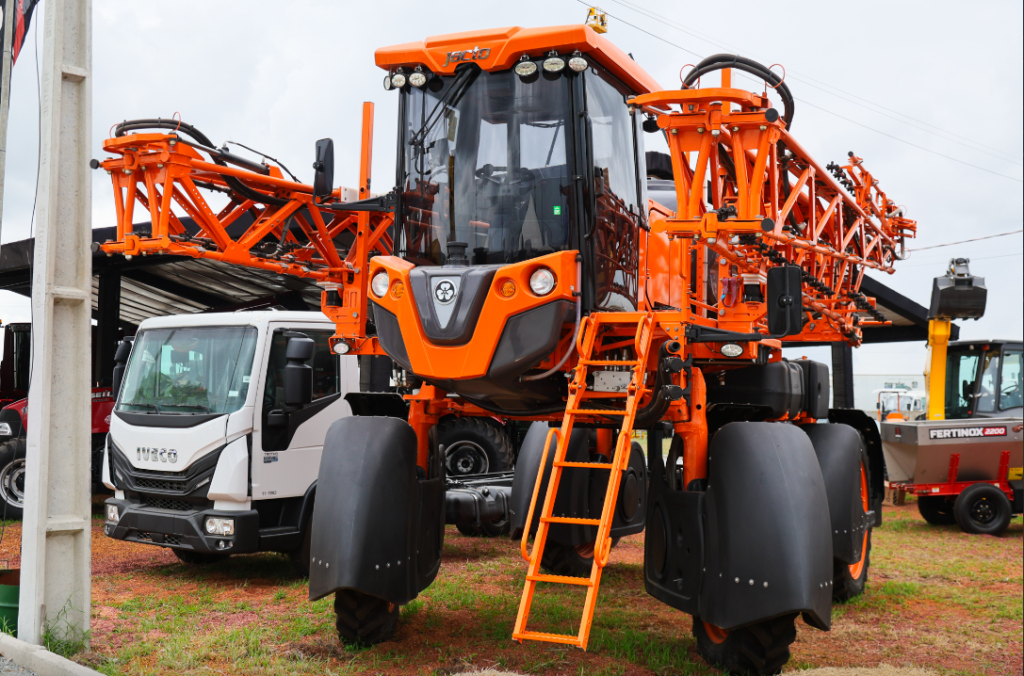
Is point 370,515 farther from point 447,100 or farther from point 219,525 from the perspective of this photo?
point 219,525

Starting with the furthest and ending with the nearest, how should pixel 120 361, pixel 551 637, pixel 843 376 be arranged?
1. pixel 843 376
2. pixel 120 361
3. pixel 551 637

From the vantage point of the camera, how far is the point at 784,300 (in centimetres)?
527

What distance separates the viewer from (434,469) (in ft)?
21.3

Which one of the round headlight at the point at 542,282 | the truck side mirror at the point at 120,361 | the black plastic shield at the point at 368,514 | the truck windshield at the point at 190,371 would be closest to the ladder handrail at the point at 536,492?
the round headlight at the point at 542,282

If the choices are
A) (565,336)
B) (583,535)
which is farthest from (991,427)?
(565,336)

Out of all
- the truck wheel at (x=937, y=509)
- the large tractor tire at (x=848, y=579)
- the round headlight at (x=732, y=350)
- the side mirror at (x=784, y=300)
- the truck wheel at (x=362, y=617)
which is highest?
the side mirror at (x=784, y=300)

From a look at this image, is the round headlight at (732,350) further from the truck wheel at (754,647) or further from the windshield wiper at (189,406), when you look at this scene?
the windshield wiper at (189,406)

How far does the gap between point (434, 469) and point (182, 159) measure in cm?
504

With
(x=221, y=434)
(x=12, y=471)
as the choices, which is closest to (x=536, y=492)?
(x=221, y=434)

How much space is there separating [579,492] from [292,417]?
2604 millimetres

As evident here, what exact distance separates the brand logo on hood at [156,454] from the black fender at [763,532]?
4810 millimetres

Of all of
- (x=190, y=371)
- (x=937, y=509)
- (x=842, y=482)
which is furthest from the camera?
(x=937, y=509)

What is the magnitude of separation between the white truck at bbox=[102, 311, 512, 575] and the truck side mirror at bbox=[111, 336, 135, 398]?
0.01 m

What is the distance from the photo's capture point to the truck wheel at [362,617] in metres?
5.96
